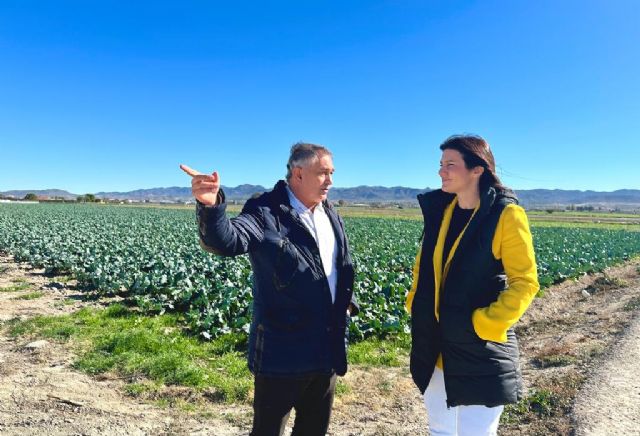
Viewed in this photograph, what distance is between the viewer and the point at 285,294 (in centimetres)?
275

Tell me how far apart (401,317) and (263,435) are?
643 centimetres

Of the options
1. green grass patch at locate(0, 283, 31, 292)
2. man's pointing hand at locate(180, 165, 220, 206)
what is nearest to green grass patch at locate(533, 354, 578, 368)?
man's pointing hand at locate(180, 165, 220, 206)

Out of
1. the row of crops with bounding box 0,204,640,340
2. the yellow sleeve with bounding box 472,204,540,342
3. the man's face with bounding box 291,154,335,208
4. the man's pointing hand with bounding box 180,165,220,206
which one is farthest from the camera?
the row of crops with bounding box 0,204,640,340

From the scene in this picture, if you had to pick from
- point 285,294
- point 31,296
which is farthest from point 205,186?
point 31,296

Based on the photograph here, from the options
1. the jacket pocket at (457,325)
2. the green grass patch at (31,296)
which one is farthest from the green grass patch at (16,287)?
the jacket pocket at (457,325)

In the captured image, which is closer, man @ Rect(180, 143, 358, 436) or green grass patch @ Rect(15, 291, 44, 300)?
man @ Rect(180, 143, 358, 436)

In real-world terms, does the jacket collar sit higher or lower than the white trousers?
higher

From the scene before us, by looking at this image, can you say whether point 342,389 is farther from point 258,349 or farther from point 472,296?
point 472,296

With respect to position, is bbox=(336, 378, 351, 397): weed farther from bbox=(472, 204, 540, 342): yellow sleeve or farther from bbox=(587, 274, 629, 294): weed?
bbox=(587, 274, 629, 294): weed

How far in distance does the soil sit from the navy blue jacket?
2.31 metres

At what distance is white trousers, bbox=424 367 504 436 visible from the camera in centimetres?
270

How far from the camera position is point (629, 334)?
26.4 ft

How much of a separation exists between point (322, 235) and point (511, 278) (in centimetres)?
118

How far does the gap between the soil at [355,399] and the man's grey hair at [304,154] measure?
10.1 feet
